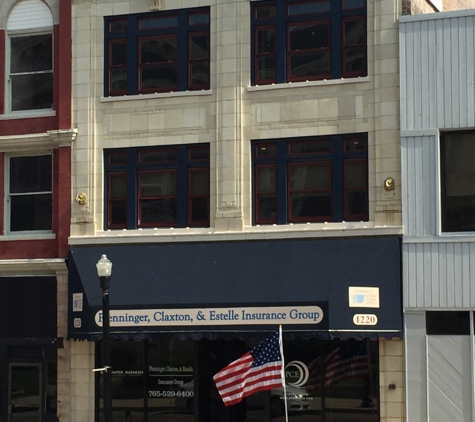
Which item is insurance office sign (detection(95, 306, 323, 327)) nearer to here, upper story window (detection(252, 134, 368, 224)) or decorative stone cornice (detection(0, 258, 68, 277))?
decorative stone cornice (detection(0, 258, 68, 277))

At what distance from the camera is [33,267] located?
2688cm

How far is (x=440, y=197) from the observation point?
23.7 meters

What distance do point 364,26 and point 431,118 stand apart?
285 cm

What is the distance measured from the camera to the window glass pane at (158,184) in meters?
26.2

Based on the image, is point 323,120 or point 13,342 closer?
point 323,120

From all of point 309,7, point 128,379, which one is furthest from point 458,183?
point 128,379

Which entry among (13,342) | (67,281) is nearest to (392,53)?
(67,281)

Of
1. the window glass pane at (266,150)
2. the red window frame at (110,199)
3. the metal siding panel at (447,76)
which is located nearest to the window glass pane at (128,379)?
the red window frame at (110,199)

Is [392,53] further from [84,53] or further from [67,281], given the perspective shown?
[67,281]

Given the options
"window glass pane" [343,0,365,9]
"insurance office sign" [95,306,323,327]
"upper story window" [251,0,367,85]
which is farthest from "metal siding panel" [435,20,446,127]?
"insurance office sign" [95,306,323,327]

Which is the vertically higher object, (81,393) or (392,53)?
(392,53)

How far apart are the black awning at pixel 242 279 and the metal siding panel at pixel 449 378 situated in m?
1.01

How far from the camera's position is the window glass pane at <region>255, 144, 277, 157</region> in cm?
2541

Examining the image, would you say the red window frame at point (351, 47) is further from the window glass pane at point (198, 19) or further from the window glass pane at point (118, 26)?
the window glass pane at point (118, 26)
